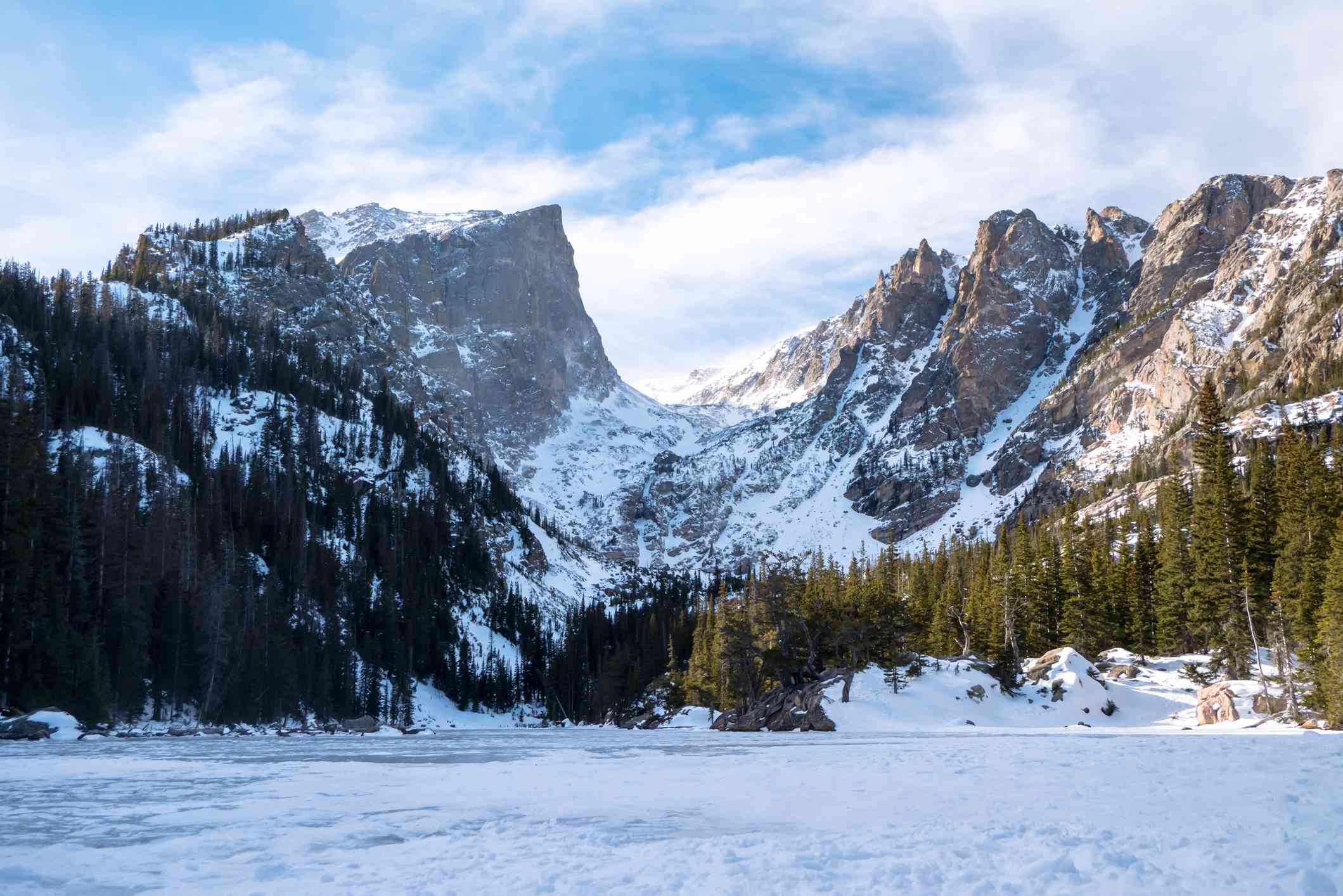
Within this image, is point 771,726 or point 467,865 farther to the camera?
point 771,726

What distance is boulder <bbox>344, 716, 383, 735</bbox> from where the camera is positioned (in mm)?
67812

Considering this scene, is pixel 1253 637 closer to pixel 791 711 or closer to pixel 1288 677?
pixel 1288 677

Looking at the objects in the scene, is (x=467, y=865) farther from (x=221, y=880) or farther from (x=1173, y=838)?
→ (x=1173, y=838)

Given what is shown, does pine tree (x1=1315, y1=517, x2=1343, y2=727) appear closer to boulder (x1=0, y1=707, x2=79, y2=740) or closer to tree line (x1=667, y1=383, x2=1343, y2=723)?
tree line (x1=667, y1=383, x2=1343, y2=723)

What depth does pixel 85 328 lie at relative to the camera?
13238 cm

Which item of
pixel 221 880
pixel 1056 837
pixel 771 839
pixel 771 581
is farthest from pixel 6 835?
pixel 771 581

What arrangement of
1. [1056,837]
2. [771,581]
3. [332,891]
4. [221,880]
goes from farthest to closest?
1. [771,581]
2. [1056,837]
3. [221,880]
4. [332,891]

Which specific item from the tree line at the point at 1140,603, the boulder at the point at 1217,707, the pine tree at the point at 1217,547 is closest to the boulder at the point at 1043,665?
the tree line at the point at 1140,603

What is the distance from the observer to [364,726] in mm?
68375

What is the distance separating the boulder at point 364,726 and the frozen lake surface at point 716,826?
46.2m

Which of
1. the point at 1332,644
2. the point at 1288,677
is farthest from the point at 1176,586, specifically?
the point at 1332,644

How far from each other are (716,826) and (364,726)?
2498 inches

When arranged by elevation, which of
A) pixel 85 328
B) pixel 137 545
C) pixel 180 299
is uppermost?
pixel 180 299

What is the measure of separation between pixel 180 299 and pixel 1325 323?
809 feet
